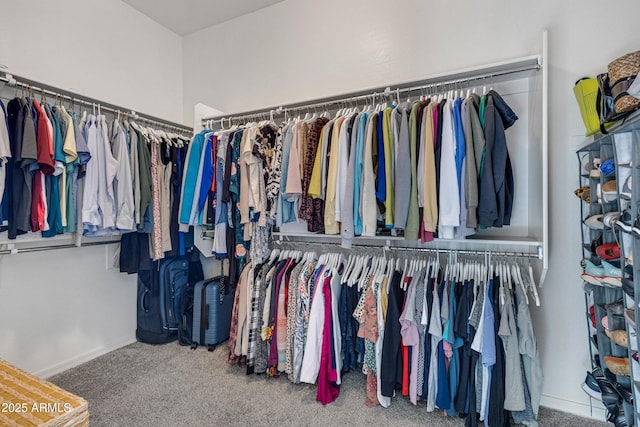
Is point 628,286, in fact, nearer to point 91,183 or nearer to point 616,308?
point 616,308

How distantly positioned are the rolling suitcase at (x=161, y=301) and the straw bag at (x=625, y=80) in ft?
9.92

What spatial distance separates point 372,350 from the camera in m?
1.90

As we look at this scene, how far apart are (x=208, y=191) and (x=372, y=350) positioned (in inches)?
61.1

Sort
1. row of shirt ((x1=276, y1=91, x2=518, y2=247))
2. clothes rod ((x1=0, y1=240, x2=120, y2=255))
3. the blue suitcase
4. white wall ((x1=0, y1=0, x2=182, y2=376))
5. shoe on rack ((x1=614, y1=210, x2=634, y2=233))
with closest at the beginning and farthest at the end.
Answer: shoe on rack ((x1=614, y1=210, x2=634, y2=233)), row of shirt ((x1=276, y1=91, x2=518, y2=247)), clothes rod ((x1=0, y1=240, x2=120, y2=255)), white wall ((x1=0, y1=0, x2=182, y2=376)), the blue suitcase

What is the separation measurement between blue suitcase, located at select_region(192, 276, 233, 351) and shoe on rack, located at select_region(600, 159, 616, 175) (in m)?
2.50

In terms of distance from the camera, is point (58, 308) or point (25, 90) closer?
point (25, 90)

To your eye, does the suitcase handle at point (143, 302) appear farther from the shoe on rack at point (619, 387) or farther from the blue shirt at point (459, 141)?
the shoe on rack at point (619, 387)

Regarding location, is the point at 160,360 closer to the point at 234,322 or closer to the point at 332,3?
the point at 234,322

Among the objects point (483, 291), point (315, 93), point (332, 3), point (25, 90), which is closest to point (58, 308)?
point (25, 90)

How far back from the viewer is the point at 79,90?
238 centimetres

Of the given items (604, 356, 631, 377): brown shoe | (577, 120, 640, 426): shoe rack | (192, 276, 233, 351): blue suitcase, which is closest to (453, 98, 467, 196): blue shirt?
(577, 120, 640, 426): shoe rack

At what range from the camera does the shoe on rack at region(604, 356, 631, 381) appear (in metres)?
1.36

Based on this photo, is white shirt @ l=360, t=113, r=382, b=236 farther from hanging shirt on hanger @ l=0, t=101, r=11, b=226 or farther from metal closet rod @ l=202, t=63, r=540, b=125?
hanging shirt on hanger @ l=0, t=101, r=11, b=226

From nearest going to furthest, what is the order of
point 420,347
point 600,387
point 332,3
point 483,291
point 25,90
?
point 600,387 < point 483,291 < point 420,347 < point 25,90 < point 332,3
